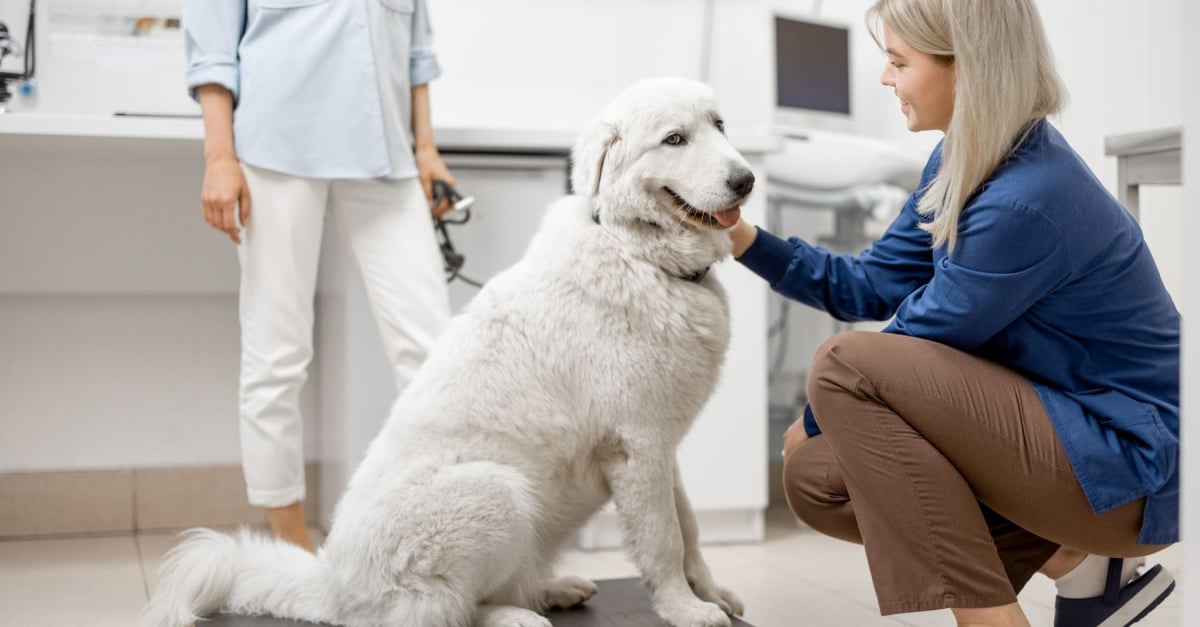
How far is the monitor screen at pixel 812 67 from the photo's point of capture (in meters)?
3.70

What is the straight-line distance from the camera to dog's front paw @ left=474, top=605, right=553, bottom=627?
5.62ft

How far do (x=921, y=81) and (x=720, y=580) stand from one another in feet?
4.29

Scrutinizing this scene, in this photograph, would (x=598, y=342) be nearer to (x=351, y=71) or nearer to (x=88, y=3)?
(x=351, y=71)

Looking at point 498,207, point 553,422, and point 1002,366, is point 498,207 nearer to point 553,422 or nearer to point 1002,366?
point 553,422

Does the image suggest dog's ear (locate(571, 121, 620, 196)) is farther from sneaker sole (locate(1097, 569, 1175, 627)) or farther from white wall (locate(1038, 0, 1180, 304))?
white wall (locate(1038, 0, 1180, 304))

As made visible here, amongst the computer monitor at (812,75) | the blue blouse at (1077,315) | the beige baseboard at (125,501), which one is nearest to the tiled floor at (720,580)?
the beige baseboard at (125,501)

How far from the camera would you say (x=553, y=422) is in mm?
1744

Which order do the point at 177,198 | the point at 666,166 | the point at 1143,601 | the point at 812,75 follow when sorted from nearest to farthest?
the point at 1143,601, the point at 666,166, the point at 177,198, the point at 812,75

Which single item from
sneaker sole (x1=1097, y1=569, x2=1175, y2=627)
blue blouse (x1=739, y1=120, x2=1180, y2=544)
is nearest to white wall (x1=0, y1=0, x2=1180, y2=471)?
sneaker sole (x1=1097, y1=569, x2=1175, y2=627)

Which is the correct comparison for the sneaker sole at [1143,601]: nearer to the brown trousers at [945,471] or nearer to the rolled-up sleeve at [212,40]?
the brown trousers at [945,471]

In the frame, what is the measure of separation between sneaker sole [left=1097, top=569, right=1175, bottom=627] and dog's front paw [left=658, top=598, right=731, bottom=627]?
574 millimetres

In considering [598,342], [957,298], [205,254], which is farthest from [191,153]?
[957,298]

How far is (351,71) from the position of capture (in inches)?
89.2

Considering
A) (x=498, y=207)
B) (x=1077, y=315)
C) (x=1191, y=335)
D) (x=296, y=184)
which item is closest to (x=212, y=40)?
(x=296, y=184)
